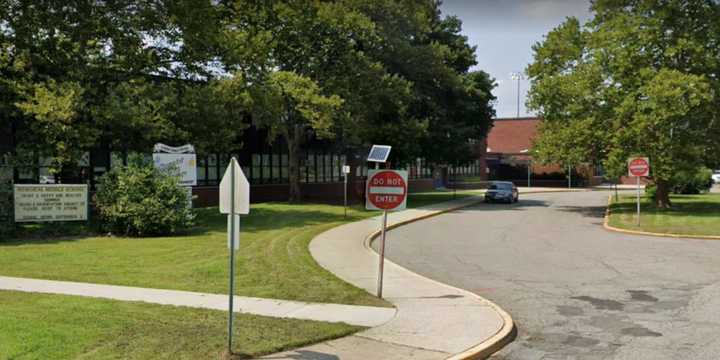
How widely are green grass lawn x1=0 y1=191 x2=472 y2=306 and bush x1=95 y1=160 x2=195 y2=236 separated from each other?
0.70 m

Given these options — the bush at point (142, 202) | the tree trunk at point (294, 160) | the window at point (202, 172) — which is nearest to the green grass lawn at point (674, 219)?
the bush at point (142, 202)

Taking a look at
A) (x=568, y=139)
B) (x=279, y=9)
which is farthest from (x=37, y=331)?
(x=568, y=139)

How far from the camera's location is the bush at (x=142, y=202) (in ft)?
64.5

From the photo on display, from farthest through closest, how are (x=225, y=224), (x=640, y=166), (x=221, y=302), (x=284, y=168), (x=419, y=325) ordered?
(x=284, y=168) → (x=225, y=224) → (x=640, y=166) → (x=221, y=302) → (x=419, y=325)

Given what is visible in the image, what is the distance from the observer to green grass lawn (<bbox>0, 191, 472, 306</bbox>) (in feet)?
35.2

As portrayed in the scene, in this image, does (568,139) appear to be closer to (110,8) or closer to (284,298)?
(110,8)

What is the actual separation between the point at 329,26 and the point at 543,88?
36.4ft

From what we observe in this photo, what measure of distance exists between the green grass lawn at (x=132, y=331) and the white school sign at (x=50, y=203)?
11.3m

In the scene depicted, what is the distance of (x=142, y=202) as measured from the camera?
1986cm

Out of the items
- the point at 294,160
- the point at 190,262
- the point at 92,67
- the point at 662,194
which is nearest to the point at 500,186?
the point at 662,194

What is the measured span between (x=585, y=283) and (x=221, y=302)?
6756mm

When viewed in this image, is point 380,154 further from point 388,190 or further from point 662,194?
point 662,194

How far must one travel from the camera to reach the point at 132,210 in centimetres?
1959

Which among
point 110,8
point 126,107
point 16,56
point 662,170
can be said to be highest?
point 110,8
